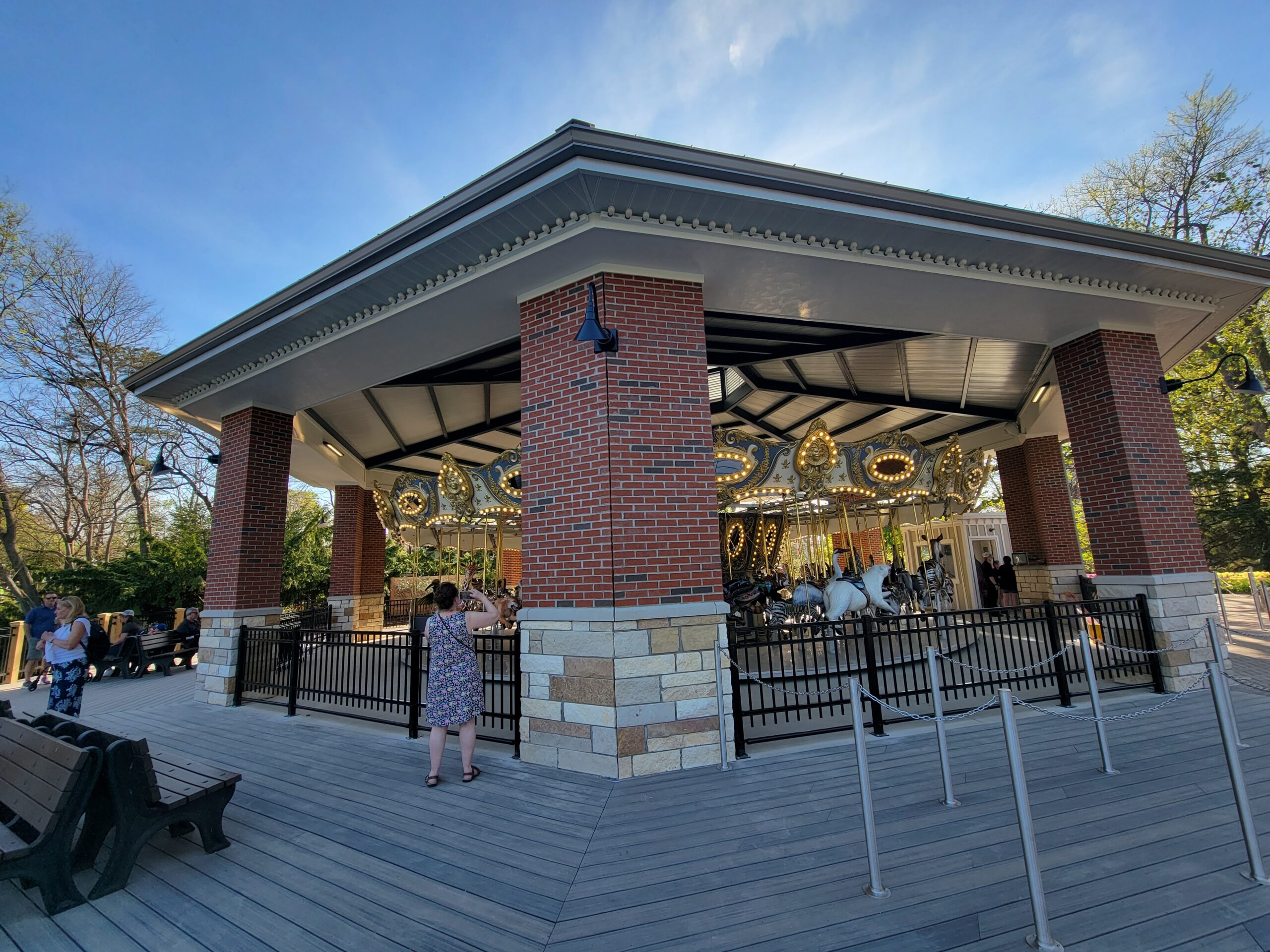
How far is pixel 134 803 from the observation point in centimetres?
310

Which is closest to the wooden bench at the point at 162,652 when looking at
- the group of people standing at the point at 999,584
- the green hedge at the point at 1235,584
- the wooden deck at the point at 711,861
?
the wooden deck at the point at 711,861

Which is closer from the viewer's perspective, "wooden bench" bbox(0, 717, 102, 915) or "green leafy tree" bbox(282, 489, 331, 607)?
"wooden bench" bbox(0, 717, 102, 915)

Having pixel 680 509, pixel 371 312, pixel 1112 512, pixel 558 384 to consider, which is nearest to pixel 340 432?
pixel 371 312

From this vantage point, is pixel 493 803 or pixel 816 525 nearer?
pixel 493 803

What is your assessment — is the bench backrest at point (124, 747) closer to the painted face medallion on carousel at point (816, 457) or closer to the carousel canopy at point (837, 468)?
the carousel canopy at point (837, 468)

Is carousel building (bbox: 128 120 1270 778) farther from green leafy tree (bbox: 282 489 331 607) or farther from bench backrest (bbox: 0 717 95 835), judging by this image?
green leafy tree (bbox: 282 489 331 607)

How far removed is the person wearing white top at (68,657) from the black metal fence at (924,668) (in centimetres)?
664

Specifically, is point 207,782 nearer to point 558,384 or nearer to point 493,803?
point 493,803

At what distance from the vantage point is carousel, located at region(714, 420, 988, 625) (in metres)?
9.07

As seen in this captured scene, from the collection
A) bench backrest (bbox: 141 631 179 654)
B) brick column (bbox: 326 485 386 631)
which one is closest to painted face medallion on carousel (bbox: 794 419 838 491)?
brick column (bbox: 326 485 386 631)

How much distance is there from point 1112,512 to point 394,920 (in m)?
8.78

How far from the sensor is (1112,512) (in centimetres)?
712

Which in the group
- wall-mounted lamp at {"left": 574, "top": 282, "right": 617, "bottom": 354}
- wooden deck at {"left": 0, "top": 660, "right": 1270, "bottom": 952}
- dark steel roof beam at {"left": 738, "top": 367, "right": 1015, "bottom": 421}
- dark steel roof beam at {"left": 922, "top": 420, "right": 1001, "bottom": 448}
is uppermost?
dark steel roof beam at {"left": 738, "top": 367, "right": 1015, "bottom": 421}

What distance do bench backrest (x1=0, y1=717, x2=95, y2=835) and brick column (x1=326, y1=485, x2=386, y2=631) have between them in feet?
40.5
